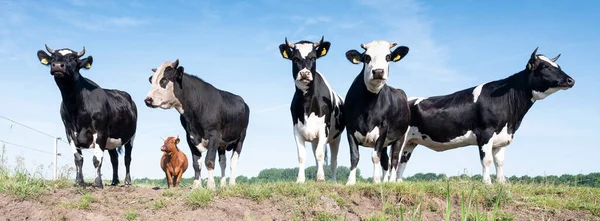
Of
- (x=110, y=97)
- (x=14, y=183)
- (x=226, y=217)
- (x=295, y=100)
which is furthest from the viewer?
(x=110, y=97)

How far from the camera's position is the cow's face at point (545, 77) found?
1270 cm

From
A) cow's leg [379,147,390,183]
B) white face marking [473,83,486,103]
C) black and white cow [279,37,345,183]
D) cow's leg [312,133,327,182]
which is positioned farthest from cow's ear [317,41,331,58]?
white face marking [473,83,486,103]

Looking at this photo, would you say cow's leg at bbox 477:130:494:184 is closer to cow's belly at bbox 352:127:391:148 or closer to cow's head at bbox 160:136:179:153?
cow's belly at bbox 352:127:391:148

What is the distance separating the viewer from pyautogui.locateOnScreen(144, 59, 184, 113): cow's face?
10.9 m

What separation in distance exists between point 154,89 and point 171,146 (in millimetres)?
2741

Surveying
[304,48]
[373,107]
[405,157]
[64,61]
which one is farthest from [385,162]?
[64,61]

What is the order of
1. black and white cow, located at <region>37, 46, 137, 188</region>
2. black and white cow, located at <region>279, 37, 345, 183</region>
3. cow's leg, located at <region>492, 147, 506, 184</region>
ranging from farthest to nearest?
cow's leg, located at <region>492, 147, 506, 184</region>, black and white cow, located at <region>37, 46, 137, 188</region>, black and white cow, located at <region>279, 37, 345, 183</region>

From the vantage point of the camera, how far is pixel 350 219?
27.9 feet

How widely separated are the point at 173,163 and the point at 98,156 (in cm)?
235

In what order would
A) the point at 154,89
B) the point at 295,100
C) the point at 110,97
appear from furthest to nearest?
the point at 110,97 → the point at 295,100 → the point at 154,89

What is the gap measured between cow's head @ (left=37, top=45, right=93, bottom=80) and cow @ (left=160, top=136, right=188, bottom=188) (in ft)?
8.62

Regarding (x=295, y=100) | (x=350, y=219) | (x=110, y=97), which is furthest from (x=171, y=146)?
(x=350, y=219)

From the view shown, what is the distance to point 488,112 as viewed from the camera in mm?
12742

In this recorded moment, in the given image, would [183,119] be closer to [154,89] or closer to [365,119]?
[154,89]
